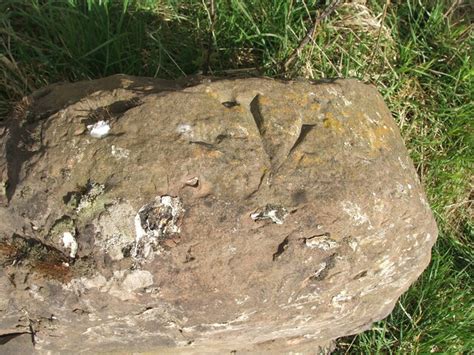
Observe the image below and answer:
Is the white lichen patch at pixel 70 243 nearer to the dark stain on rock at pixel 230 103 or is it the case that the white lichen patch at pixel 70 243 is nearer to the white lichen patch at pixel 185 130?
the white lichen patch at pixel 185 130

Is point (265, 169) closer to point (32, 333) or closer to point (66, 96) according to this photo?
point (66, 96)

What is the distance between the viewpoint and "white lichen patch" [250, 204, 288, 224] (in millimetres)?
1852

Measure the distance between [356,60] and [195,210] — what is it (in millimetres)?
1794

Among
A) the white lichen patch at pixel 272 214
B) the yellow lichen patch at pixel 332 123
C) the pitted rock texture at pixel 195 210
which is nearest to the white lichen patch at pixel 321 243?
the pitted rock texture at pixel 195 210

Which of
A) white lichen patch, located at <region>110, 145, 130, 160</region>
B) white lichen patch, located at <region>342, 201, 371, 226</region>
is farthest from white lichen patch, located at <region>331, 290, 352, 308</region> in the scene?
white lichen patch, located at <region>110, 145, 130, 160</region>

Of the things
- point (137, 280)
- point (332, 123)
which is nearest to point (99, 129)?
point (137, 280)

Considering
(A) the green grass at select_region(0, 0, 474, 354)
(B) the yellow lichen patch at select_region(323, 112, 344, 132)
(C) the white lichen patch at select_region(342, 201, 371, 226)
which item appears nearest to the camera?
(C) the white lichen patch at select_region(342, 201, 371, 226)

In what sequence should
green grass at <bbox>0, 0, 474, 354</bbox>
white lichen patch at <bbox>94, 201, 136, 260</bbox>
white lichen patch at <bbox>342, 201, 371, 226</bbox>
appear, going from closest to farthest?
white lichen patch at <bbox>94, 201, 136, 260</bbox> < white lichen patch at <bbox>342, 201, 371, 226</bbox> < green grass at <bbox>0, 0, 474, 354</bbox>

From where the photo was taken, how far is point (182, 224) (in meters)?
1.81

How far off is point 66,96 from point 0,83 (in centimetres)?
116

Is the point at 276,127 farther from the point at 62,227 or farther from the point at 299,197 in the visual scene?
the point at 62,227

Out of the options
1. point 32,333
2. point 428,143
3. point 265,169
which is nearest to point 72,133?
point 265,169

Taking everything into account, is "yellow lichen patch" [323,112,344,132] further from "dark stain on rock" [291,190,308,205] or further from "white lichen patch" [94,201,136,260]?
"white lichen patch" [94,201,136,260]

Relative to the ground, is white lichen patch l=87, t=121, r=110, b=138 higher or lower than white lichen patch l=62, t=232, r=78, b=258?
higher
